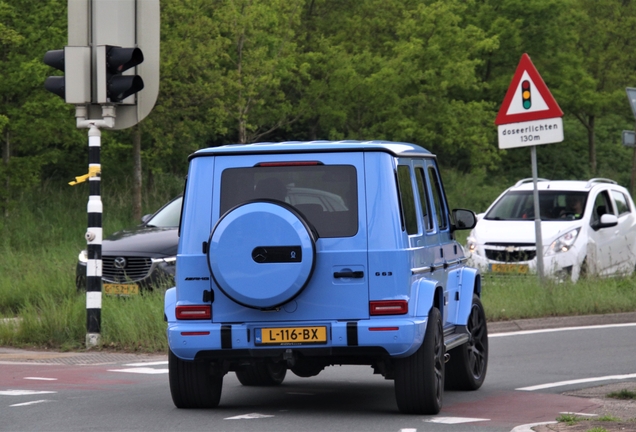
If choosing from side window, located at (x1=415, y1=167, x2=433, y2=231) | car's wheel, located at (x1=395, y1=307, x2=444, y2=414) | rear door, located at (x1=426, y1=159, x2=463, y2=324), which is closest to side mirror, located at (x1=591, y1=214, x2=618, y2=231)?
rear door, located at (x1=426, y1=159, x2=463, y2=324)

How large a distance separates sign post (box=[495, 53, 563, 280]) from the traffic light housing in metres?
5.43

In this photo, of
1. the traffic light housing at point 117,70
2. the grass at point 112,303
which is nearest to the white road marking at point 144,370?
the grass at point 112,303

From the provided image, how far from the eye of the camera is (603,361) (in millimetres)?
11711

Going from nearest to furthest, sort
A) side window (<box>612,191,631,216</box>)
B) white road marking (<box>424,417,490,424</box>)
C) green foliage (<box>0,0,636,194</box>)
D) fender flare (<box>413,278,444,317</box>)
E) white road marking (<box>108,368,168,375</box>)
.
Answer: white road marking (<box>424,417,490,424</box>) < fender flare (<box>413,278,444,317</box>) < white road marking (<box>108,368,168,375</box>) < side window (<box>612,191,631,216</box>) < green foliage (<box>0,0,636,194</box>)

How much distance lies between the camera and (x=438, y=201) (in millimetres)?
9812

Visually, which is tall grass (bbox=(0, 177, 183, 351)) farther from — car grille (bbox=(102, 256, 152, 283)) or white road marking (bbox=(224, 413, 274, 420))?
white road marking (bbox=(224, 413, 274, 420))

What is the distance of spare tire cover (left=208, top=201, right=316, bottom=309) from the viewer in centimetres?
793

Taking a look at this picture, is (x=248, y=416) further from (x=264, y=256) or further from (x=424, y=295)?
(x=424, y=295)

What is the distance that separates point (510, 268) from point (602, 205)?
9.65 ft

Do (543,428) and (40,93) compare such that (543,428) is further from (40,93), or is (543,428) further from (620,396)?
(40,93)

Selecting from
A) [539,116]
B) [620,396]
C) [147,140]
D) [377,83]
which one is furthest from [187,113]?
[620,396]

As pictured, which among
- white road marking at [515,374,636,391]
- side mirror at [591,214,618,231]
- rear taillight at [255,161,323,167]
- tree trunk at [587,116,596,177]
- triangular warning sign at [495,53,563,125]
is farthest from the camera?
tree trunk at [587,116,596,177]

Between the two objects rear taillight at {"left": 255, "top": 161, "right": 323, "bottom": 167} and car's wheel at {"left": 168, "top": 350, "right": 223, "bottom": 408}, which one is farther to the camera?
car's wheel at {"left": 168, "top": 350, "right": 223, "bottom": 408}

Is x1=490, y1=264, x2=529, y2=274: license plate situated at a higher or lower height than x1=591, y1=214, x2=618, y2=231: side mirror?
lower
